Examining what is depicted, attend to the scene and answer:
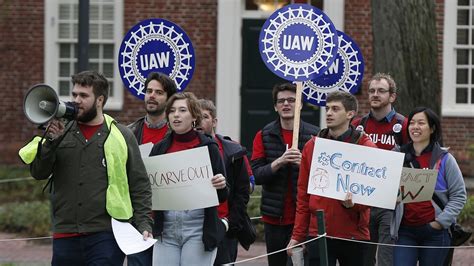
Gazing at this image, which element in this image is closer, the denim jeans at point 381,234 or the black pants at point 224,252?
the black pants at point 224,252

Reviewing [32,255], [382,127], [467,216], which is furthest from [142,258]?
[467,216]

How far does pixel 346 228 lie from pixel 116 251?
5.81 feet

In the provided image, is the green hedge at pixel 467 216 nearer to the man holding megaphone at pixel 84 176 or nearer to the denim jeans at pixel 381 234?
the denim jeans at pixel 381 234

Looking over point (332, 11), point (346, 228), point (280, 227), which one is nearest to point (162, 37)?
point (280, 227)

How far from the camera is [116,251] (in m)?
8.26

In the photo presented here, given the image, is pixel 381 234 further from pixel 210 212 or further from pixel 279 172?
pixel 210 212

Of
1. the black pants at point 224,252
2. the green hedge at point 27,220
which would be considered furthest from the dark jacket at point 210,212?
the green hedge at point 27,220

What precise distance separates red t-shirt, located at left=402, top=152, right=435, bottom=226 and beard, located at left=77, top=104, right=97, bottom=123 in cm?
265

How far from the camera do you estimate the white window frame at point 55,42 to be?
1953 cm

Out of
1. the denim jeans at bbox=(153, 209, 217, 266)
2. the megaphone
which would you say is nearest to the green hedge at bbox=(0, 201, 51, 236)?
the denim jeans at bbox=(153, 209, 217, 266)

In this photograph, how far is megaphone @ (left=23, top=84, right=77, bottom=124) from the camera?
26.3ft

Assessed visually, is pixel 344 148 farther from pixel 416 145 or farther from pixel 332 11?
pixel 332 11

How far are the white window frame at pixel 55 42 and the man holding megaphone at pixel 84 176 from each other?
11.2m

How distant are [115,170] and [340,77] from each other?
150 inches
